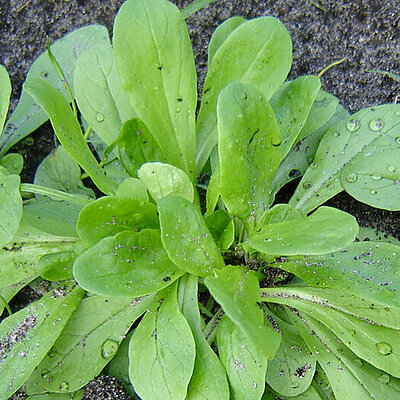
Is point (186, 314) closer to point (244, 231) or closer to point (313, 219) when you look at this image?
point (244, 231)

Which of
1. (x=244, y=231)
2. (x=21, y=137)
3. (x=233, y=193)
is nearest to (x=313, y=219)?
(x=233, y=193)

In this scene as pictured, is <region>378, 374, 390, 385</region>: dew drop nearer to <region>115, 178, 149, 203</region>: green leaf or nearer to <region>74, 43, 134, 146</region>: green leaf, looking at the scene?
<region>115, 178, 149, 203</region>: green leaf

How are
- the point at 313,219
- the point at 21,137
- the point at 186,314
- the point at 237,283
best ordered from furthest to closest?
1. the point at 21,137
2. the point at 186,314
3. the point at 237,283
4. the point at 313,219

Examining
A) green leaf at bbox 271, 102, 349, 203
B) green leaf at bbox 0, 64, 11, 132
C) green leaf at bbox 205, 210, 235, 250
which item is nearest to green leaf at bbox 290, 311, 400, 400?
green leaf at bbox 205, 210, 235, 250

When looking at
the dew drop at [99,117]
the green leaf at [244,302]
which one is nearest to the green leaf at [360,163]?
the green leaf at [244,302]

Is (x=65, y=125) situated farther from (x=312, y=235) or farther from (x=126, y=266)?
(x=312, y=235)

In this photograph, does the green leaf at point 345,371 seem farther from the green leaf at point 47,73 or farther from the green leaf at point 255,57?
the green leaf at point 47,73

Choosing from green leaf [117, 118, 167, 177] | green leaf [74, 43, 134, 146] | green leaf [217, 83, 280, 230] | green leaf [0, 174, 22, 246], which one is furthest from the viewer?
green leaf [74, 43, 134, 146]
